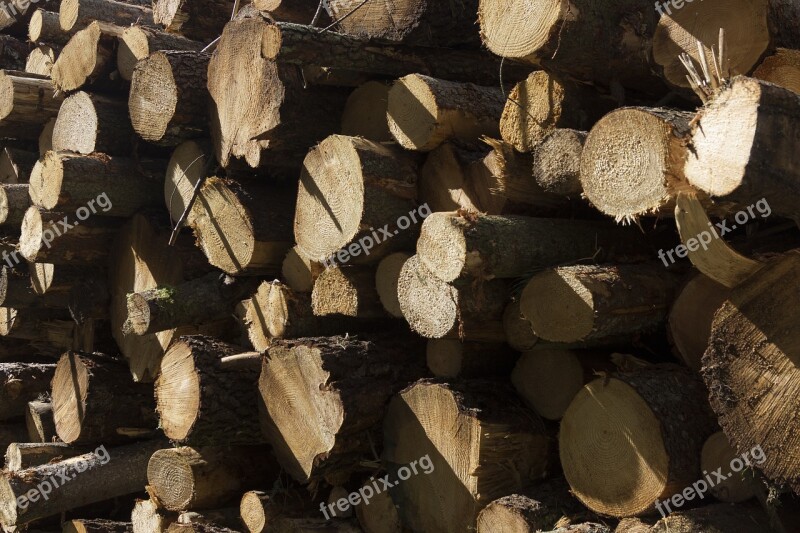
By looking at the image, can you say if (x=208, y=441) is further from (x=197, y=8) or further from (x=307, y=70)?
(x=197, y=8)

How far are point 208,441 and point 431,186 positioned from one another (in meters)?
1.36

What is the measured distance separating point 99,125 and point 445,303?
2445mm

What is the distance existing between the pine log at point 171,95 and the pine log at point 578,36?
1.57m

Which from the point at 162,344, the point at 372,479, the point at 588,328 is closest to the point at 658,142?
the point at 588,328

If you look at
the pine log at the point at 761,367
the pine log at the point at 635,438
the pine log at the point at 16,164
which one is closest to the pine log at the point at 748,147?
the pine log at the point at 761,367

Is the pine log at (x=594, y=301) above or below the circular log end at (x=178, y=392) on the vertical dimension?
above

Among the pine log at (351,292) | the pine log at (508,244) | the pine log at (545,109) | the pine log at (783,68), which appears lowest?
the pine log at (351,292)

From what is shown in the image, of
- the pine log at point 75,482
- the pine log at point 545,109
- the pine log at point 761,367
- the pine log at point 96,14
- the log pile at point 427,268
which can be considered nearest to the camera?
the pine log at point 761,367

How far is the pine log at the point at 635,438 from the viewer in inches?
96.3

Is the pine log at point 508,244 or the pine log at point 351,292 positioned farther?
the pine log at point 351,292

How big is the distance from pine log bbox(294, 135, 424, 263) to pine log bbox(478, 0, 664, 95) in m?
0.59

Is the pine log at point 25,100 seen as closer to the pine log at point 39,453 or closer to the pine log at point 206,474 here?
the pine log at point 39,453

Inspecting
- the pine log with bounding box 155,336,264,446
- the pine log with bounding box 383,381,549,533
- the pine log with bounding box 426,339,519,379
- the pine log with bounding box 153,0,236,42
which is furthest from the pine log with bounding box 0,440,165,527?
the pine log with bounding box 153,0,236,42

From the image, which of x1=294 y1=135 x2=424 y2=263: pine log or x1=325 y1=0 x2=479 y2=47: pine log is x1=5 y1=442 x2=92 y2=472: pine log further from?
x1=325 y1=0 x2=479 y2=47: pine log
